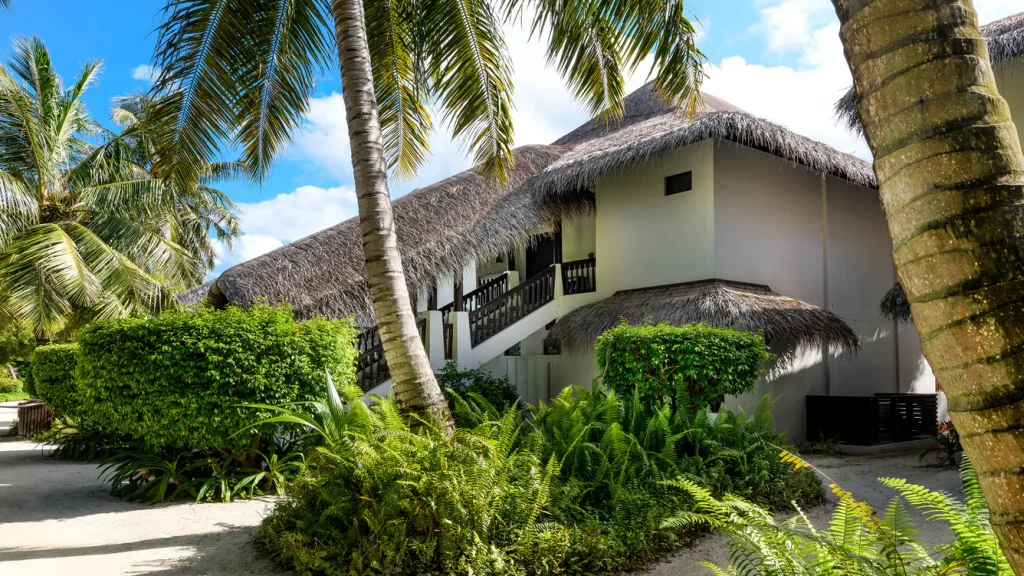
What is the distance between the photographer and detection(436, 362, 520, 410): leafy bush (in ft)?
36.6

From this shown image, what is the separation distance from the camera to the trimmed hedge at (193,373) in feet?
21.0

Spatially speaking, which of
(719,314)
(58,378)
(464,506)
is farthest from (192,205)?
(464,506)

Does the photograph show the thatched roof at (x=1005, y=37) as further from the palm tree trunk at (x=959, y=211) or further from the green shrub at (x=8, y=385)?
the green shrub at (x=8, y=385)

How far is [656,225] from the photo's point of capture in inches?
492

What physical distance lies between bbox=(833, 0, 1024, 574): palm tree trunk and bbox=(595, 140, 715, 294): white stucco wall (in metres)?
10.1

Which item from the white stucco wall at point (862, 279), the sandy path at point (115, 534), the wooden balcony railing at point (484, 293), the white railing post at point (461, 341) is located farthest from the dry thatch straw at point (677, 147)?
the sandy path at point (115, 534)

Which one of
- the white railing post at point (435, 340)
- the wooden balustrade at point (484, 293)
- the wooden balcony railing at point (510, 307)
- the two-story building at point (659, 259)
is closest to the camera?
the two-story building at point (659, 259)

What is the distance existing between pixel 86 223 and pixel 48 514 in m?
9.94

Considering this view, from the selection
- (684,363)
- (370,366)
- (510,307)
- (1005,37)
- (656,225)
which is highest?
(1005,37)

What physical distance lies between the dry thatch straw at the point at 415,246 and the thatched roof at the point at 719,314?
7.19 ft

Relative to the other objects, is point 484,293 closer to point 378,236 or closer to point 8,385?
point 378,236

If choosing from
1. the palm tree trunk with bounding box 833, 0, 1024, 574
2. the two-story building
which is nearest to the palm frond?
the two-story building

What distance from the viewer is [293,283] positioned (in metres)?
11.0

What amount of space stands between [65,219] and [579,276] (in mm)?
10942
